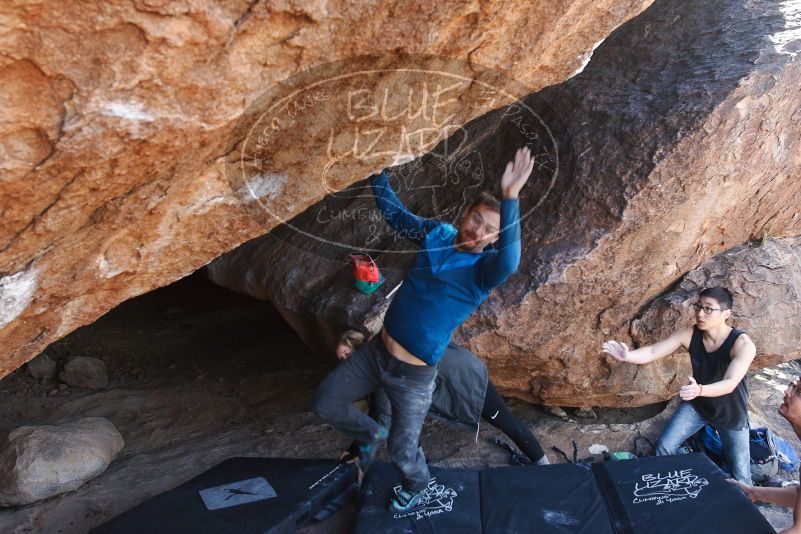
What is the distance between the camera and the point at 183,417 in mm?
4277

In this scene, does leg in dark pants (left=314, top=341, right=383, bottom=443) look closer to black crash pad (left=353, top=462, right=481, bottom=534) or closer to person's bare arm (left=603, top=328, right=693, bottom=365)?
black crash pad (left=353, top=462, right=481, bottom=534)

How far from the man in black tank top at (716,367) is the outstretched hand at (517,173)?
1227 millimetres

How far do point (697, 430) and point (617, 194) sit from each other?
1255 millimetres

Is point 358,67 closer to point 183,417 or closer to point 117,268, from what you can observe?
point 117,268

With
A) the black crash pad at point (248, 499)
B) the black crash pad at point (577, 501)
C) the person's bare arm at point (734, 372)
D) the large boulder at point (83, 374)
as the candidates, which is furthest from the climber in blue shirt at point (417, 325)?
the large boulder at point (83, 374)

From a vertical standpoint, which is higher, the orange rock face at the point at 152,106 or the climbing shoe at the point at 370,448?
the orange rock face at the point at 152,106

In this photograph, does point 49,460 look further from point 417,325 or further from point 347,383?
point 417,325

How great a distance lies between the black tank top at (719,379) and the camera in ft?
10.4

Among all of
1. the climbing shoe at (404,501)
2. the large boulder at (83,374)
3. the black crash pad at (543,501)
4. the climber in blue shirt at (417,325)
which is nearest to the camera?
the climber in blue shirt at (417,325)

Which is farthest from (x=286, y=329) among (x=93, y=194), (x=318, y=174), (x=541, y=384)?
(x=93, y=194)

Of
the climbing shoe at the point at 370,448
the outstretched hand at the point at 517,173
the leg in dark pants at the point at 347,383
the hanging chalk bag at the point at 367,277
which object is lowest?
the climbing shoe at the point at 370,448

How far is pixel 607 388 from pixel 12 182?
3.03 metres

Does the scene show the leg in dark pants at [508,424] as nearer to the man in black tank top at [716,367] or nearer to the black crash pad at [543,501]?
the black crash pad at [543,501]

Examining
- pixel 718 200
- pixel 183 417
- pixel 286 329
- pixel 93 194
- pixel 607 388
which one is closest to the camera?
pixel 93 194
